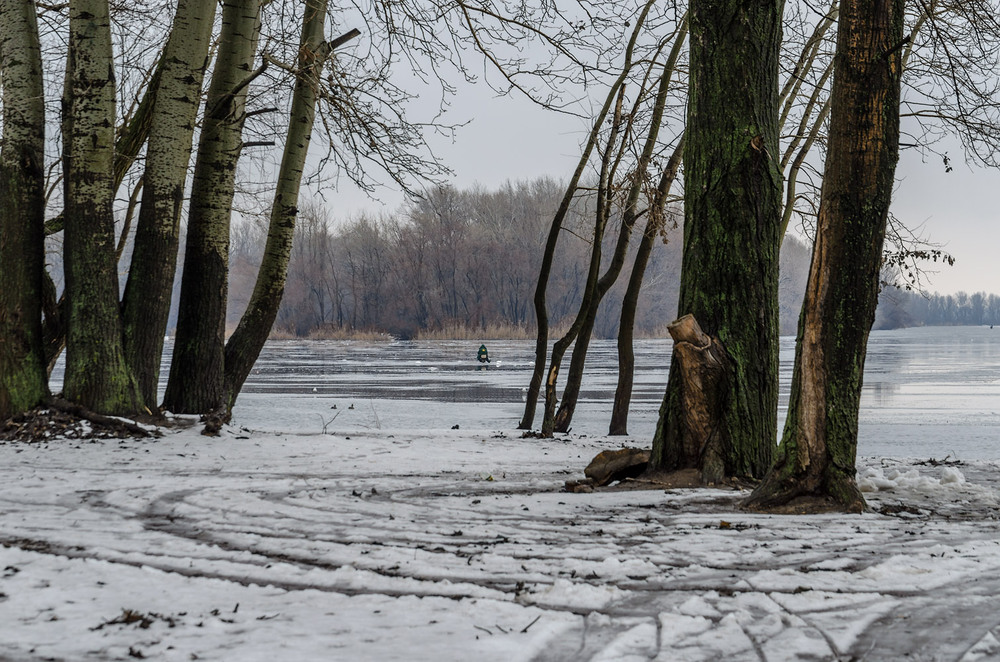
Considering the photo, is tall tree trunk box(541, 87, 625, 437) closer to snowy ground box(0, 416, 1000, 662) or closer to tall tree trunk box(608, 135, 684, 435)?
tall tree trunk box(608, 135, 684, 435)

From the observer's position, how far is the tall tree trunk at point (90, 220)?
356 inches

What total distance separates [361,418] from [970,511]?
36.7ft

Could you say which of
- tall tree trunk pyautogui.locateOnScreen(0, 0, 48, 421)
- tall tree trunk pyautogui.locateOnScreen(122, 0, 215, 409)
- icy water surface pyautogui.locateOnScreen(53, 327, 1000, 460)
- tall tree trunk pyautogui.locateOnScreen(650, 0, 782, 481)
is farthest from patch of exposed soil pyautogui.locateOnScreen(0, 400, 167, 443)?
tall tree trunk pyautogui.locateOnScreen(650, 0, 782, 481)

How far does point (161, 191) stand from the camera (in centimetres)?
959

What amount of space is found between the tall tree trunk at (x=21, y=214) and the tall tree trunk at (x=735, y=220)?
641cm

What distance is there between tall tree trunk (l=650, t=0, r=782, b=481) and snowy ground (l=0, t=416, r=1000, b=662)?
2.70 ft

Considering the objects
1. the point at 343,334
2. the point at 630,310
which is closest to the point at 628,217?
Result: the point at 630,310

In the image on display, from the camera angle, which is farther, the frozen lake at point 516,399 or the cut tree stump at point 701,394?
the frozen lake at point 516,399

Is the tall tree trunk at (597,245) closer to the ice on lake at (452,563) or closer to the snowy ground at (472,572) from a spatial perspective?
the ice on lake at (452,563)

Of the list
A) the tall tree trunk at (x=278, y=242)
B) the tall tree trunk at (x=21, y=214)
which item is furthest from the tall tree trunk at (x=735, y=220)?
the tall tree trunk at (x=21, y=214)

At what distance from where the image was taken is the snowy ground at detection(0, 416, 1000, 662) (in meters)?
Result: 2.96

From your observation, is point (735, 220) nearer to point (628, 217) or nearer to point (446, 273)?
point (628, 217)

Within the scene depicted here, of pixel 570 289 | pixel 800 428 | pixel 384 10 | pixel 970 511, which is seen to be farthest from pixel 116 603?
pixel 570 289

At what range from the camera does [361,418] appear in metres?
15.5
